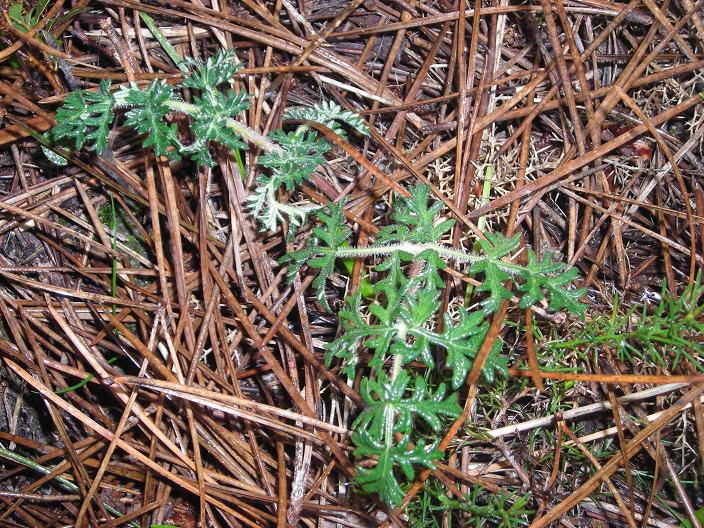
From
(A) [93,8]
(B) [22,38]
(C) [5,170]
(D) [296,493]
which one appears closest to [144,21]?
(A) [93,8]

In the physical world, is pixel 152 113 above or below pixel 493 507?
above

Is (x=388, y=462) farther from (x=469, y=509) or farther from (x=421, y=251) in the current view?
(x=421, y=251)

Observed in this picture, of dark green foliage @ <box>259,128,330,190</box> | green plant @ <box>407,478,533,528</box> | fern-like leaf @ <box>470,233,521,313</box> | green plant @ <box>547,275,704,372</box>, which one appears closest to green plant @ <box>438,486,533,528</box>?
green plant @ <box>407,478,533,528</box>

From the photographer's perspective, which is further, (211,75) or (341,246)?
(341,246)

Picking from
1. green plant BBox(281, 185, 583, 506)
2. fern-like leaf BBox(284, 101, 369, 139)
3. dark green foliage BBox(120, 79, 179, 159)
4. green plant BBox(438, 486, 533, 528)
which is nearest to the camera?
green plant BBox(281, 185, 583, 506)

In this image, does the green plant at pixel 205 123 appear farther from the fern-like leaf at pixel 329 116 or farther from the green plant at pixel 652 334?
the green plant at pixel 652 334

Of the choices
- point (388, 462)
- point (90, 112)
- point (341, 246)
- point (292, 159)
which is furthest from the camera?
point (341, 246)

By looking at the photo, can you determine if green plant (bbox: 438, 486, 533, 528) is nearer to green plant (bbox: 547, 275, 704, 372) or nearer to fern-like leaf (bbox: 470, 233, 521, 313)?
green plant (bbox: 547, 275, 704, 372)

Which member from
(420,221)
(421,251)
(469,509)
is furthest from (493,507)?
(420,221)
